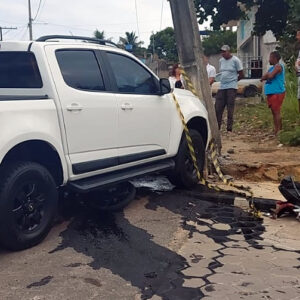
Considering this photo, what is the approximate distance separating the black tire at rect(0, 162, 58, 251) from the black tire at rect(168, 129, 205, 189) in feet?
7.56

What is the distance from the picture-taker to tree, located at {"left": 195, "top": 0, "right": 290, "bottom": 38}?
13.1m

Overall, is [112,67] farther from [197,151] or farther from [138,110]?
[197,151]

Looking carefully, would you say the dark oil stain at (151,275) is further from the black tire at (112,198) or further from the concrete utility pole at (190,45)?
the concrete utility pole at (190,45)

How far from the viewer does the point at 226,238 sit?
5355 millimetres

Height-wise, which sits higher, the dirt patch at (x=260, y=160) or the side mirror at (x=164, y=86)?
the side mirror at (x=164, y=86)

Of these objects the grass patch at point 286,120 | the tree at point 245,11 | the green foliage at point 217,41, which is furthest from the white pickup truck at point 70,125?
the green foliage at point 217,41

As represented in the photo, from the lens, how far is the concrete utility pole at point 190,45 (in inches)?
310

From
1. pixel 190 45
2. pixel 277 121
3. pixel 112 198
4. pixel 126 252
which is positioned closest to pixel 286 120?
pixel 277 121

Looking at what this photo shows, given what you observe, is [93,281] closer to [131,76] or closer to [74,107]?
[74,107]

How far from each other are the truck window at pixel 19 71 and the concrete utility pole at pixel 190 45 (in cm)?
316

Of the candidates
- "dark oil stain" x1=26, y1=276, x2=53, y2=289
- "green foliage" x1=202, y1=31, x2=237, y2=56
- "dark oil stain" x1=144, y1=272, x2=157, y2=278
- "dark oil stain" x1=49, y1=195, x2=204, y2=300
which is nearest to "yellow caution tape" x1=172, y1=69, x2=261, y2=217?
"dark oil stain" x1=49, y1=195, x2=204, y2=300

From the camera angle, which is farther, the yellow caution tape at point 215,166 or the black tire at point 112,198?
the yellow caution tape at point 215,166

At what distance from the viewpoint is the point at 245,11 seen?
13742mm

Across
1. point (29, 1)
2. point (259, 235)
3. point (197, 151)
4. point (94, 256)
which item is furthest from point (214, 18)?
point (29, 1)
